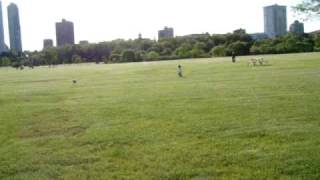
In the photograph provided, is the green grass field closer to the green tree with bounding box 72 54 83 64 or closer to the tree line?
the tree line

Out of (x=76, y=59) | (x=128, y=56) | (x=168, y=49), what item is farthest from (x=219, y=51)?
(x=76, y=59)

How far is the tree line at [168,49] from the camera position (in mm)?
115625

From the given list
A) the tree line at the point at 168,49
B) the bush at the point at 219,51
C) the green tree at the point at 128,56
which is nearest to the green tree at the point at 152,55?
the tree line at the point at 168,49

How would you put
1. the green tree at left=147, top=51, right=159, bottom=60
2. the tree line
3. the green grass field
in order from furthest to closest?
the green tree at left=147, top=51, right=159, bottom=60
the tree line
the green grass field

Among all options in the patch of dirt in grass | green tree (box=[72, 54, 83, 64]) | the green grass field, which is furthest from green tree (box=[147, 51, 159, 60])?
the patch of dirt in grass

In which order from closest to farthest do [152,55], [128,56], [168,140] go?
[168,140]
[128,56]
[152,55]

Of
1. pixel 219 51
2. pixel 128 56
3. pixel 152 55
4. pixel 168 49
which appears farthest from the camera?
pixel 168 49

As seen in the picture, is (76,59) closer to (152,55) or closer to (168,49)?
(168,49)

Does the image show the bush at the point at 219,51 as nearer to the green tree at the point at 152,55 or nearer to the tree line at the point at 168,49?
the tree line at the point at 168,49

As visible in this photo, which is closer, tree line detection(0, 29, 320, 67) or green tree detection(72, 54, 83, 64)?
tree line detection(0, 29, 320, 67)

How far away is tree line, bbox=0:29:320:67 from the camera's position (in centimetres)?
11562

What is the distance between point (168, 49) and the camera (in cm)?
14525

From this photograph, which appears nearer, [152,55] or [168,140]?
[168,140]

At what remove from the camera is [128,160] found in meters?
10.5
